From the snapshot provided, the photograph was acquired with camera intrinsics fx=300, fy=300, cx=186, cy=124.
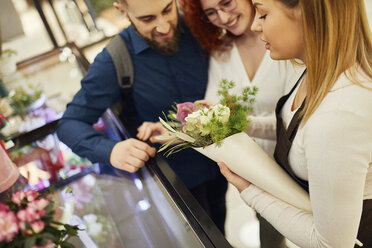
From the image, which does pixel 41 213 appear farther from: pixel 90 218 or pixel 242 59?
pixel 242 59

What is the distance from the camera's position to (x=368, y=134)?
862 mm

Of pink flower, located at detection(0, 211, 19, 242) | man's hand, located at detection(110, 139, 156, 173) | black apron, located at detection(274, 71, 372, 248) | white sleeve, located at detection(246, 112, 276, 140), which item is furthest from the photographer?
white sleeve, located at detection(246, 112, 276, 140)

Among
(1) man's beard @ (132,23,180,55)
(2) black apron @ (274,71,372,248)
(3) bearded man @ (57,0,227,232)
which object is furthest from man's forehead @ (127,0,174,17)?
(2) black apron @ (274,71,372,248)

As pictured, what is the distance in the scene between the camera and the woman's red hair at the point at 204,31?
1.75 meters

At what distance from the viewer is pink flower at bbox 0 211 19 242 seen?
0.79 m

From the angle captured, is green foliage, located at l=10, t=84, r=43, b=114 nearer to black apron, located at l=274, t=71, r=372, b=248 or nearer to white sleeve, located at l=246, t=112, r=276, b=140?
white sleeve, located at l=246, t=112, r=276, b=140

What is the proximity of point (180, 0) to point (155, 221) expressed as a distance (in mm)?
1257

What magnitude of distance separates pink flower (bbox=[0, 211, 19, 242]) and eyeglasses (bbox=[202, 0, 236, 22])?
52.0 inches

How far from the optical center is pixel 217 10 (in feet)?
5.24

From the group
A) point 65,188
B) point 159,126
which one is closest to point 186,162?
point 159,126

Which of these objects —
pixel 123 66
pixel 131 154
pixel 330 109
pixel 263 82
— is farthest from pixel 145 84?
pixel 330 109

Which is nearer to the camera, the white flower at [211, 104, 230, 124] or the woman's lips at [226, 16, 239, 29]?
the white flower at [211, 104, 230, 124]

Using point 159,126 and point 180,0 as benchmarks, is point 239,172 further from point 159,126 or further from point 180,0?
point 180,0

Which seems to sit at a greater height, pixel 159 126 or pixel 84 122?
pixel 84 122
